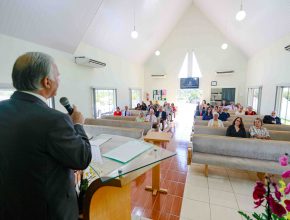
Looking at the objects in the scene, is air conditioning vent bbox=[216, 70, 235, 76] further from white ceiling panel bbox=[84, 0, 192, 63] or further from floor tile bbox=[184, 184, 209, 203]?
floor tile bbox=[184, 184, 209, 203]

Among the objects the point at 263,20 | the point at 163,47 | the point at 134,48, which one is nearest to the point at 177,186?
the point at 263,20

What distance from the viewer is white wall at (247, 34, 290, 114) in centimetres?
465

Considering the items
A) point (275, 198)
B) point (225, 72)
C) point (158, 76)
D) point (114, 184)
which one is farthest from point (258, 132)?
point (158, 76)

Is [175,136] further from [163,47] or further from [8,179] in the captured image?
[163,47]

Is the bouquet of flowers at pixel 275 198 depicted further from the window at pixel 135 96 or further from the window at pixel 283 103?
the window at pixel 135 96

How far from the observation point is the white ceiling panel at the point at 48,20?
2924 mm

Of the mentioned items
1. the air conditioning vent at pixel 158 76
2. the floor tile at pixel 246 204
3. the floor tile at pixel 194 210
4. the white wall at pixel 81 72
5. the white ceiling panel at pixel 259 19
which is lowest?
the floor tile at pixel 194 210

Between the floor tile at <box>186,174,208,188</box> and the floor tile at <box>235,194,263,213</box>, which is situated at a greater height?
the floor tile at <box>186,174,208,188</box>

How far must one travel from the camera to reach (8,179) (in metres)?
0.70

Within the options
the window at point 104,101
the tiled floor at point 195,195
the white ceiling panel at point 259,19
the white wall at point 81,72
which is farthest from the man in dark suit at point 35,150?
the window at point 104,101

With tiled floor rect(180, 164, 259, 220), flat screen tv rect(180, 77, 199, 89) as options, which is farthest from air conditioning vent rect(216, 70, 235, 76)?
tiled floor rect(180, 164, 259, 220)

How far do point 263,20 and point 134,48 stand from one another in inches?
193

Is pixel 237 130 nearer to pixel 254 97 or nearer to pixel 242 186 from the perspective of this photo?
pixel 242 186

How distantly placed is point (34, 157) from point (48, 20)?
386 cm
